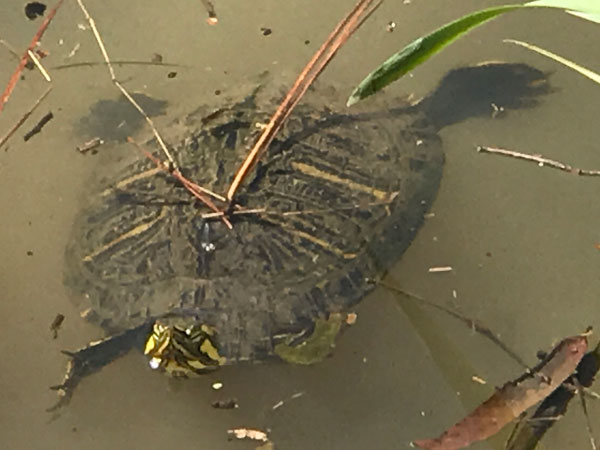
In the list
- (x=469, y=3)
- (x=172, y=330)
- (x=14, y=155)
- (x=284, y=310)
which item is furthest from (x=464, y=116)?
(x=14, y=155)

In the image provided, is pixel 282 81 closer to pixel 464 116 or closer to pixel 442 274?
pixel 464 116

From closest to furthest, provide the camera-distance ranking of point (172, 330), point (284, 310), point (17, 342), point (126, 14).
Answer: point (172, 330)
point (284, 310)
point (17, 342)
point (126, 14)

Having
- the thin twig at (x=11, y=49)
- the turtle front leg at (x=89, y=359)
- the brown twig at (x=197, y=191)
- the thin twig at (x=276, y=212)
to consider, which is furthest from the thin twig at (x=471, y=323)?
the thin twig at (x=11, y=49)

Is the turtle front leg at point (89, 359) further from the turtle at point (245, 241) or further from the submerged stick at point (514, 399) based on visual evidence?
the submerged stick at point (514, 399)

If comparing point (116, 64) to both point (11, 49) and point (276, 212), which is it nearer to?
point (11, 49)

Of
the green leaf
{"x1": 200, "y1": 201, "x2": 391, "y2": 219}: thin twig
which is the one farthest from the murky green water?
the green leaf

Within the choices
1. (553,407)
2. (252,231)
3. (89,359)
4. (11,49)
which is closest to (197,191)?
(252,231)
